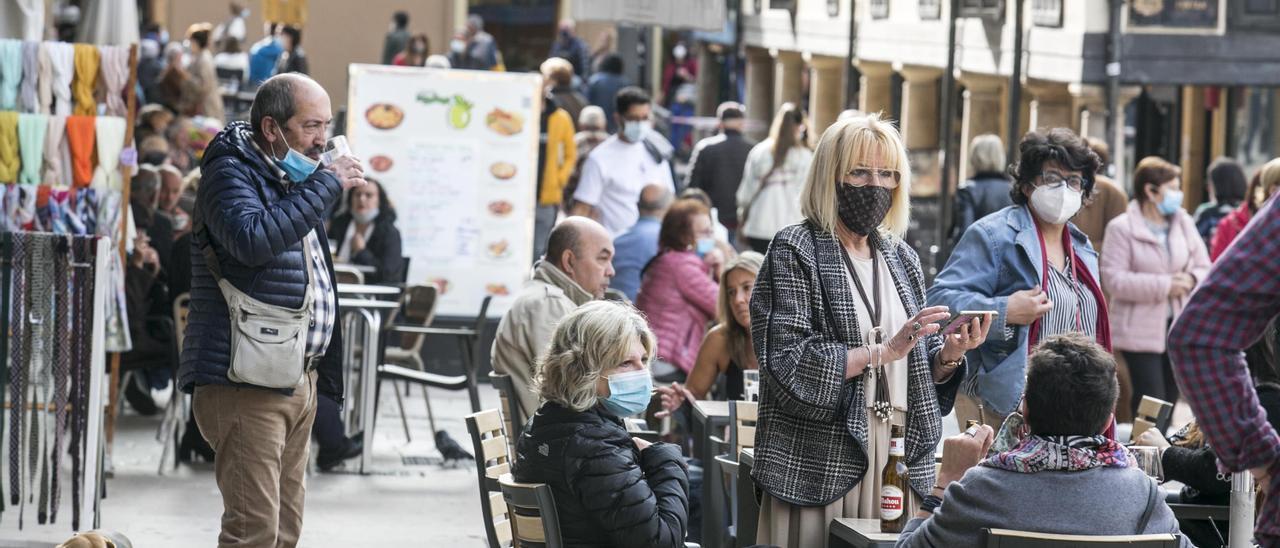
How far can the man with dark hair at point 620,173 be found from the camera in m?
13.3

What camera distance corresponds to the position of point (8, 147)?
8.93m

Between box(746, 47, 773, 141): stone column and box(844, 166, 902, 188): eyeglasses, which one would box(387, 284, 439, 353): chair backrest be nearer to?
box(844, 166, 902, 188): eyeglasses

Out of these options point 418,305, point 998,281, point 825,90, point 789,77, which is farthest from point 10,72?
point 789,77

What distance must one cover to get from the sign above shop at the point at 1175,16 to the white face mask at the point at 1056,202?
37.5ft

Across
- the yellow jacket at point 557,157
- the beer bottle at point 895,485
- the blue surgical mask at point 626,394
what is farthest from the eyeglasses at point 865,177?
the yellow jacket at point 557,157

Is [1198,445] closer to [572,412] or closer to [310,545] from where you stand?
[572,412]

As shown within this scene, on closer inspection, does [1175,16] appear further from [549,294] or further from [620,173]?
[549,294]

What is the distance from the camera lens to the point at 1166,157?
70.3 ft

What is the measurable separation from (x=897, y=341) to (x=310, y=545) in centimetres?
412

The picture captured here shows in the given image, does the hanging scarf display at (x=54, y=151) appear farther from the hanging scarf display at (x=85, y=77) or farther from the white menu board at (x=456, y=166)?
the white menu board at (x=456, y=166)

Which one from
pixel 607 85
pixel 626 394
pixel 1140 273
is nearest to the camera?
pixel 626 394

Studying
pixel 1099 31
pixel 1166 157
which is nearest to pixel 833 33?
pixel 1166 157

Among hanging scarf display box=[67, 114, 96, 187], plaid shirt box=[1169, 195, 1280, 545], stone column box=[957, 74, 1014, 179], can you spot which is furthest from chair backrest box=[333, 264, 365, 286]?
stone column box=[957, 74, 1014, 179]

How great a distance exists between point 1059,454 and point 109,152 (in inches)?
231
